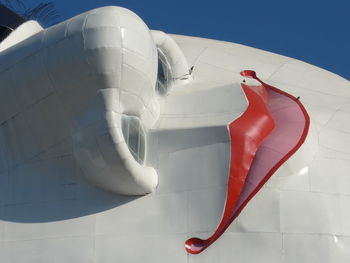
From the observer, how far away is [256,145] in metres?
18.7

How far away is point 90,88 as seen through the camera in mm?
18031

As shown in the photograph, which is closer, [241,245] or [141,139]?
[241,245]

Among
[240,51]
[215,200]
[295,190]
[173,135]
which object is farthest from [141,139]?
[240,51]

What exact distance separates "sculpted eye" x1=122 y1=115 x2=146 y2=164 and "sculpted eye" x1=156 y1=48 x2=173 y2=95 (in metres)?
1.93

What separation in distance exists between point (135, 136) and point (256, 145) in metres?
2.49

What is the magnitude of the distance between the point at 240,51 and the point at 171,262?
25.4 ft

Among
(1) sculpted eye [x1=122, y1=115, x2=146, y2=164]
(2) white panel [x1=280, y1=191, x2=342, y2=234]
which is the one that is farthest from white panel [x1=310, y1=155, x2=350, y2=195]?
(1) sculpted eye [x1=122, y1=115, x2=146, y2=164]

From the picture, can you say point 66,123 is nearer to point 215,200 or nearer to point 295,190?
point 215,200

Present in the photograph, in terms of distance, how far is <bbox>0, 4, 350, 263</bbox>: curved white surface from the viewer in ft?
58.2

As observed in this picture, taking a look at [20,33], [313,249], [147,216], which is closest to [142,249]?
[147,216]

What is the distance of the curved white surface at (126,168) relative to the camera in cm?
1775

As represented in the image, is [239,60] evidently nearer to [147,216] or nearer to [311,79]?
[311,79]

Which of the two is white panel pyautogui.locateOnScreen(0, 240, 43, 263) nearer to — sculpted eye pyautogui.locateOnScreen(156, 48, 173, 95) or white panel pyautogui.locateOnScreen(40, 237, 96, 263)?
white panel pyautogui.locateOnScreen(40, 237, 96, 263)

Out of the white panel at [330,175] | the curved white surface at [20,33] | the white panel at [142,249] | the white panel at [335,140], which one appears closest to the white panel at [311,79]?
the white panel at [335,140]
